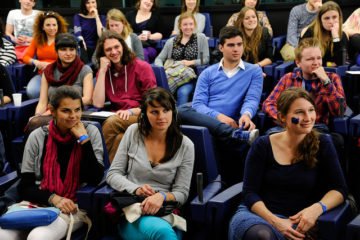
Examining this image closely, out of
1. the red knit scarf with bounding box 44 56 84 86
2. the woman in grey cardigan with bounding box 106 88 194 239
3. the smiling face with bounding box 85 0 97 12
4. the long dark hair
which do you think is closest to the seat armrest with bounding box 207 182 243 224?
the woman in grey cardigan with bounding box 106 88 194 239

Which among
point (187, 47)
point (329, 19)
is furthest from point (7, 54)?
point (329, 19)

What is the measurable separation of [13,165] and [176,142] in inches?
64.2

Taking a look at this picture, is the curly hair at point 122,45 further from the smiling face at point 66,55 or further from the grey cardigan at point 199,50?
the grey cardigan at point 199,50

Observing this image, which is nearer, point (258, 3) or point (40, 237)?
point (40, 237)

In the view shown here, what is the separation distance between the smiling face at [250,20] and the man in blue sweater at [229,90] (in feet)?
2.96

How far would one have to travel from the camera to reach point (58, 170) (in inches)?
109

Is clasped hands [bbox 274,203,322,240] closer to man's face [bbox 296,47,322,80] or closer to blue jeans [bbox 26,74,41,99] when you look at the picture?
man's face [bbox 296,47,322,80]

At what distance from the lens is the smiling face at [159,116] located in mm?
2650

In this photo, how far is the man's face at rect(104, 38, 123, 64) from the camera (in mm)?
3707

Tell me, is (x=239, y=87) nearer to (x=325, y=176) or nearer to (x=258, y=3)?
(x=325, y=176)

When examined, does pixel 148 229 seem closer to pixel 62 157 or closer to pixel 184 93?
pixel 62 157

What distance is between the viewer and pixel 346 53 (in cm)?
424

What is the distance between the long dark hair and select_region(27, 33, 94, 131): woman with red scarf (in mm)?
1156

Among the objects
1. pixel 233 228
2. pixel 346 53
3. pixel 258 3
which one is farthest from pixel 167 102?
pixel 258 3
